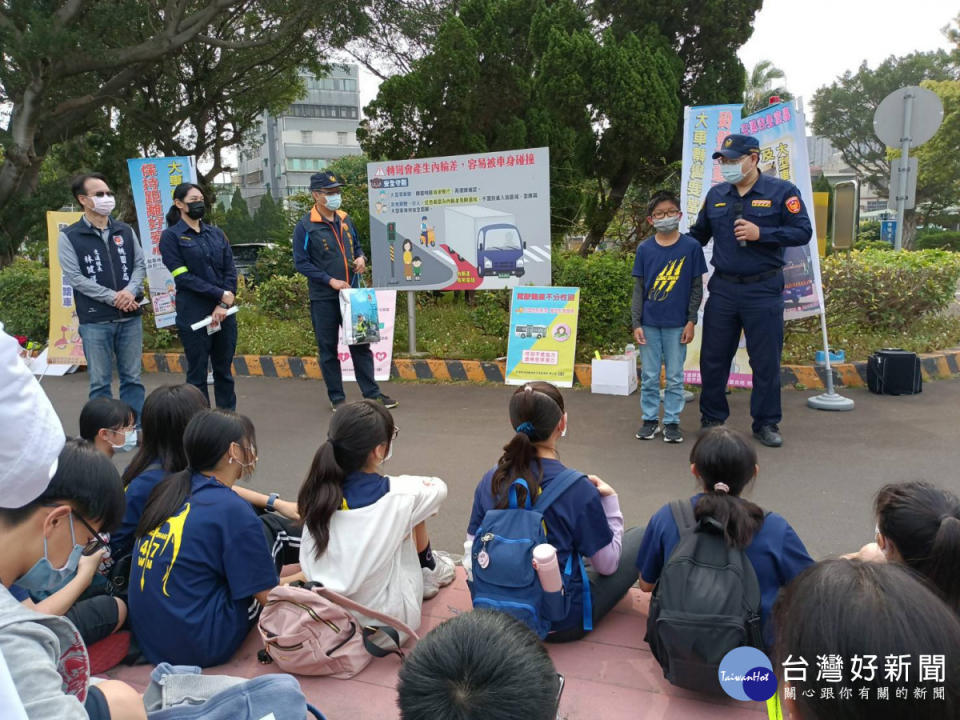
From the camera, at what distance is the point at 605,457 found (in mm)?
5125

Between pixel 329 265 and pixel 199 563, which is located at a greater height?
pixel 329 265

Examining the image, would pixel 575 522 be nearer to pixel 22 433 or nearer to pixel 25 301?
pixel 22 433

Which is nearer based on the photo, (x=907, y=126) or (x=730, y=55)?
(x=907, y=126)

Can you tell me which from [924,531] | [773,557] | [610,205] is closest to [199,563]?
[773,557]

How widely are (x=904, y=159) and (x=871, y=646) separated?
7695mm

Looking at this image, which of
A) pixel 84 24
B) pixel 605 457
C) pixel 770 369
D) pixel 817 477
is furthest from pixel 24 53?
pixel 817 477

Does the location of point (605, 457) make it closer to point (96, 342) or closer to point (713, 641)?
point (713, 641)

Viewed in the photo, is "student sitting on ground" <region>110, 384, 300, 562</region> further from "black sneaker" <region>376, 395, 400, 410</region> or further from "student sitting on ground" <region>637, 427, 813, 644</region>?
"black sneaker" <region>376, 395, 400, 410</region>

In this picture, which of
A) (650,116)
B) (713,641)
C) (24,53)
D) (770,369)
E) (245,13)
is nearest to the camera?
(713,641)

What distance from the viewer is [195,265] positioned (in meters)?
5.64

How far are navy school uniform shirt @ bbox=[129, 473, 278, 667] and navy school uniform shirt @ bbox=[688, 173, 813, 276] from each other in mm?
3855

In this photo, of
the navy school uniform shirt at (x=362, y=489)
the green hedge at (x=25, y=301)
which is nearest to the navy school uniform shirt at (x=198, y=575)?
the navy school uniform shirt at (x=362, y=489)

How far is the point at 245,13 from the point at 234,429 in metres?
15.2

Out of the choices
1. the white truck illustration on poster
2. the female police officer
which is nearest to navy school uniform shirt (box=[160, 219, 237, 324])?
the female police officer
